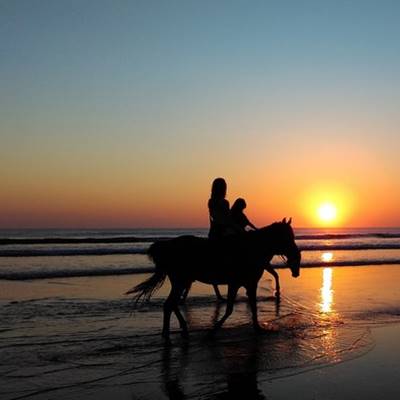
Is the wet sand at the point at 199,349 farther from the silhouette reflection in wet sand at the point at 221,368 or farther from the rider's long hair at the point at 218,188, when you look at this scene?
the rider's long hair at the point at 218,188

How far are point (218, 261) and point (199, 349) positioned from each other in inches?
57.5

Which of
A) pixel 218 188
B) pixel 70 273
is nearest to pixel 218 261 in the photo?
pixel 218 188

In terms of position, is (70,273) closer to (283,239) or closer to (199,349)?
(283,239)

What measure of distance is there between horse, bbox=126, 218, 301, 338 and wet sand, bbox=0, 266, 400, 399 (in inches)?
24.5

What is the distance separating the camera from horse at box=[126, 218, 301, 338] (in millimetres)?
7887

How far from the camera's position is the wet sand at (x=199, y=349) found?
18.0ft

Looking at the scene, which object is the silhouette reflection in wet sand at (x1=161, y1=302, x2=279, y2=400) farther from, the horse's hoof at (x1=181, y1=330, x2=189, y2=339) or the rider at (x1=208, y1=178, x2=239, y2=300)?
the rider at (x1=208, y1=178, x2=239, y2=300)

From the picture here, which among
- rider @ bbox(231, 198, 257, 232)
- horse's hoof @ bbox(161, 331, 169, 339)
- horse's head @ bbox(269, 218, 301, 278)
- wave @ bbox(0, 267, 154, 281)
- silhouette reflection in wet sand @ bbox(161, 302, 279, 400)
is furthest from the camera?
wave @ bbox(0, 267, 154, 281)

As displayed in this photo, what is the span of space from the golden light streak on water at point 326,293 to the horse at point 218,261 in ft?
8.76

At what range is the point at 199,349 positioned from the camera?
23.6ft

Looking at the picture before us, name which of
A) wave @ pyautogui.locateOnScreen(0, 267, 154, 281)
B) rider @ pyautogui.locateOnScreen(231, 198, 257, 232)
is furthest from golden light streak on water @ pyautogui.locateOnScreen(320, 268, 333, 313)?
wave @ pyautogui.locateOnScreen(0, 267, 154, 281)

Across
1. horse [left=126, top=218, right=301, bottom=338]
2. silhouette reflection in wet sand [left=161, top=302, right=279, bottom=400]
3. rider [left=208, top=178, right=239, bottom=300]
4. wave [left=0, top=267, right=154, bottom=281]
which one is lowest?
silhouette reflection in wet sand [left=161, top=302, right=279, bottom=400]

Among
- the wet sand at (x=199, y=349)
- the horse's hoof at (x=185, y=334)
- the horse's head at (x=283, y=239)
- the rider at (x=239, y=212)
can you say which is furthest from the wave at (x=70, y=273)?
the horse's head at (x=283, y=239)

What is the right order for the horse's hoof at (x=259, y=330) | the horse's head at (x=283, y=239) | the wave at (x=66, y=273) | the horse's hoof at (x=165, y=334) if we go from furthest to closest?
the wave at (x=66, y=273), the horse's head at (x=283, y=239), the horse's hoof at (x=259, y=330), the horse's hoof at (x=165, y=334)
